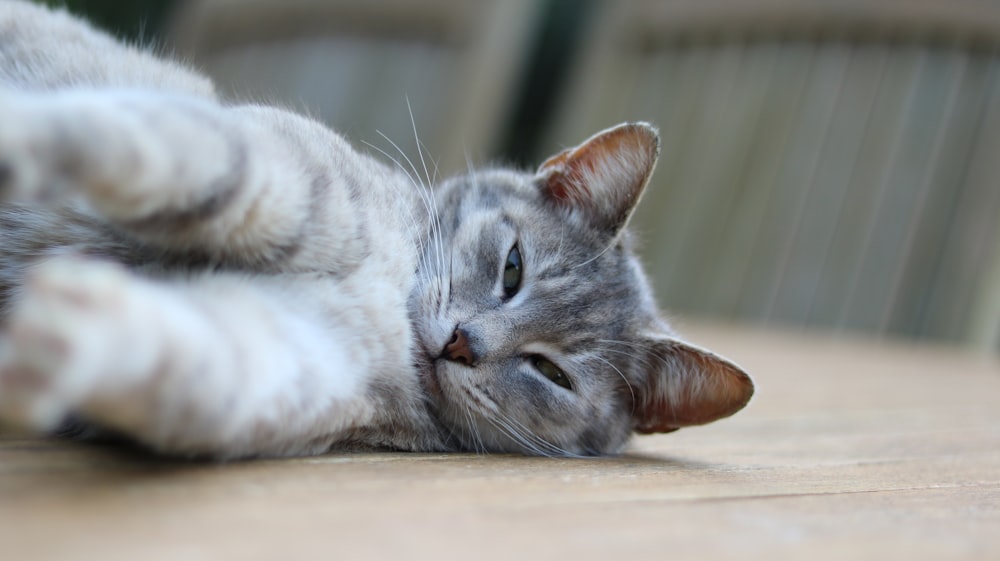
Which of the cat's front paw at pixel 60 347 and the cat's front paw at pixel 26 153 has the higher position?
the cat's front paw at pixel 26 153

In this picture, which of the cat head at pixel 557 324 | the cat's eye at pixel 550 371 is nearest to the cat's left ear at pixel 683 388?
the cat head at pixel 557 324

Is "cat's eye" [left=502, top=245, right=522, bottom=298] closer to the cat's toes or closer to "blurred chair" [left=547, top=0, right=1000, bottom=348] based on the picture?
the cat's toes

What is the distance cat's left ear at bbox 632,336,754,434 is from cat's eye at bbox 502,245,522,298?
0.76 ft

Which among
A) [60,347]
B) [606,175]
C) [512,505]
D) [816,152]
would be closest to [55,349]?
[60,347]

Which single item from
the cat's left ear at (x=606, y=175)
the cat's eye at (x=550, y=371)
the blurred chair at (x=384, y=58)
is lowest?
the cat's eye at (x=550, y=371)

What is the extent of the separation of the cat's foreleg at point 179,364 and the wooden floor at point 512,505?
4 cm

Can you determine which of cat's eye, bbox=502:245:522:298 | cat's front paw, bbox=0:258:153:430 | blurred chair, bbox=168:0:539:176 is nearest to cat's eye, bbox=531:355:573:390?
cat's eye, bbox=502:245:522:298

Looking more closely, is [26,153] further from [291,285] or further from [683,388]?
[683,388]

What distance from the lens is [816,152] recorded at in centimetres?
332

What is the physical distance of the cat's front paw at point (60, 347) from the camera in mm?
648

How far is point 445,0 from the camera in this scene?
3.51 m


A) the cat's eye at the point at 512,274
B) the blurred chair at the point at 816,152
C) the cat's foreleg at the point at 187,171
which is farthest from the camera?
the blurred chair at the point at 816,152

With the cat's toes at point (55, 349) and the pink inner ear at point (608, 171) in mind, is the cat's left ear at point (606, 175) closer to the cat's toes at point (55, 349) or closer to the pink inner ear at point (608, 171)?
the pink inner ear at point (608, 171)

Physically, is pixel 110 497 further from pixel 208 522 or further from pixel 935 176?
pixel 935 176
